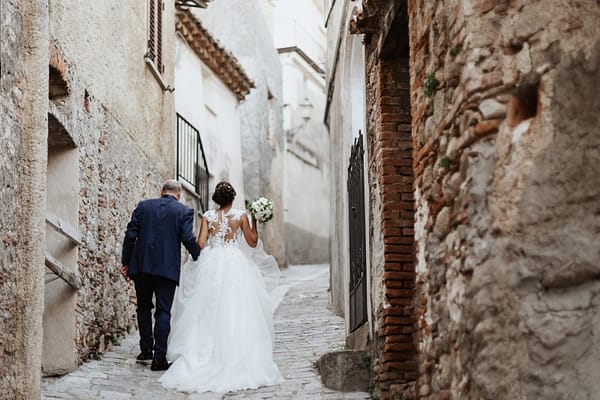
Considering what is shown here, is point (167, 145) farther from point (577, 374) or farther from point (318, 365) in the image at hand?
point (577, 374)

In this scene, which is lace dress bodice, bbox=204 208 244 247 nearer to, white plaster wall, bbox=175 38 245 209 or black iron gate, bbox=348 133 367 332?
black iron gate, bbox=348 133 367 332

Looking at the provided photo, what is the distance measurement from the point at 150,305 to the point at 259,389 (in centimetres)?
153

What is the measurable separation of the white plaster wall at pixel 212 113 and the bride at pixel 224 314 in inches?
256

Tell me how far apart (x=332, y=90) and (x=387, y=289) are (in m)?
7.55

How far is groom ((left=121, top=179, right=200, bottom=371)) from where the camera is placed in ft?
28.4

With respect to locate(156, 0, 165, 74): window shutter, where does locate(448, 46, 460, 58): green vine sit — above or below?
below

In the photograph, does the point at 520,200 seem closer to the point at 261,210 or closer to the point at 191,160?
the point at 261,210

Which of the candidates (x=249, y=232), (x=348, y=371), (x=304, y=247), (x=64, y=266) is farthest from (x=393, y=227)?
(x=304, y=247)

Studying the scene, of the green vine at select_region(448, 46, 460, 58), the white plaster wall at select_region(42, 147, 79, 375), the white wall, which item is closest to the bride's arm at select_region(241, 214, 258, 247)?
the white plaster wall at select_region(42, 147, 79, 375)

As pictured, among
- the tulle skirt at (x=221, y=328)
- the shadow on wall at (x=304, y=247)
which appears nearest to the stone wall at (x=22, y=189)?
the tulle skirt at (x=221, y=328)

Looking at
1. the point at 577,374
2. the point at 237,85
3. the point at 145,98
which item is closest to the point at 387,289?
the point at 577,374

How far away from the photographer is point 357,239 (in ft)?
30.2

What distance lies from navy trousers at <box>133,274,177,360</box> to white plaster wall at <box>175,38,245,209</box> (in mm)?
6957

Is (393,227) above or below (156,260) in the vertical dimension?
above
